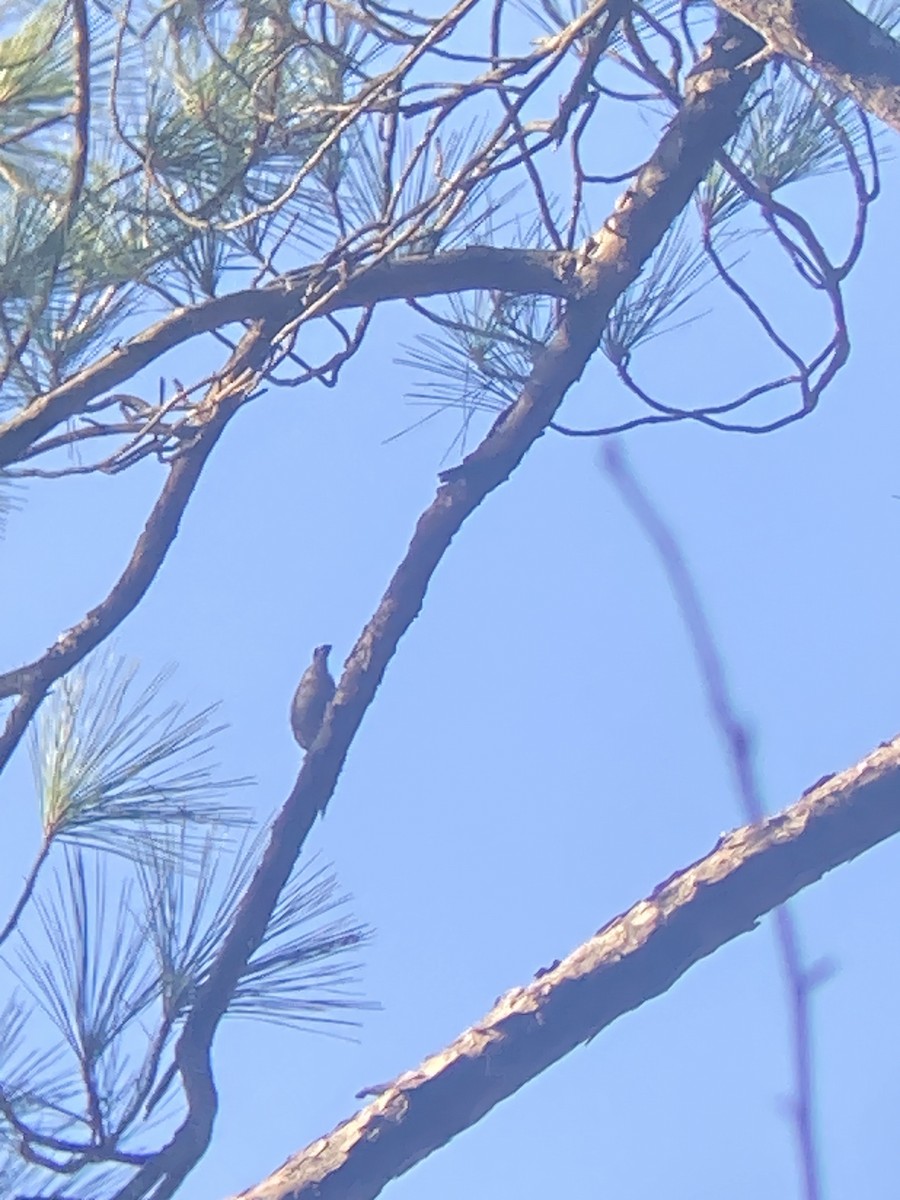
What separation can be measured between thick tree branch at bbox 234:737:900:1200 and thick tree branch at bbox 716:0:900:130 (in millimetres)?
350

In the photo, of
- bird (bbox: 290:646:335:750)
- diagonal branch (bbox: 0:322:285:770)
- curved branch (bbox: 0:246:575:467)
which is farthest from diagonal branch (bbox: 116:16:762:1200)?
bird (bbox: 290:646:335:750)

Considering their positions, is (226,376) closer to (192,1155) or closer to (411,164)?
(411,164)

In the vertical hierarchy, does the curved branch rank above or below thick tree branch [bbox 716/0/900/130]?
above

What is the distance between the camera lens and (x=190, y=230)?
89 cm

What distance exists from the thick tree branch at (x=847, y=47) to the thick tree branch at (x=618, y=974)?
0.35m

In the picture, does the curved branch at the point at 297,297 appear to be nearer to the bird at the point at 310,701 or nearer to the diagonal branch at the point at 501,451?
the diagonal branch at the point at 501,451

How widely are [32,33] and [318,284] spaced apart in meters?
0.25

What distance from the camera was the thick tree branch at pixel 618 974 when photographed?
0.72m

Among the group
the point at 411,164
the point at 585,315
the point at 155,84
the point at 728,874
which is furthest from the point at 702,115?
the point at 728,874

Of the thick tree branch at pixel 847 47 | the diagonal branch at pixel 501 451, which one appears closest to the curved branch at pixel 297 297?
the diagonal branch at pixel 501 451

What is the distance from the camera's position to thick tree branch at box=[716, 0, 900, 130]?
2.08 ft

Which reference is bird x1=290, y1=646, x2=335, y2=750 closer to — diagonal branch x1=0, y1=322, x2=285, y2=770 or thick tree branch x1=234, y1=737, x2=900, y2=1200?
diagonal branch x1=0, y1=322, x2=285, y2=770

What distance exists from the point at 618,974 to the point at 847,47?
1.63 feet

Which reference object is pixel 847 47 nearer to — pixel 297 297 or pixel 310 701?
pixel 297 297
